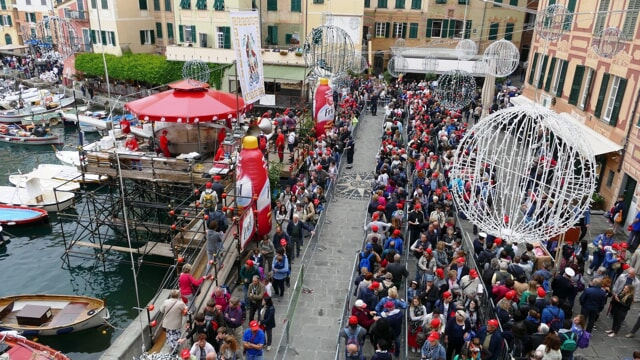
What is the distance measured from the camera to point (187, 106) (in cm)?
1883

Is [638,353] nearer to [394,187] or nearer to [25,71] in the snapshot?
[394,187]

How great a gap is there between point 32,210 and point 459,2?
131 feet

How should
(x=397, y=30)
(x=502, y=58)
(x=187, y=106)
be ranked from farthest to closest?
1. (x=397, y=30)
2. (x=502, y=58)
3. (x=187, y=106)

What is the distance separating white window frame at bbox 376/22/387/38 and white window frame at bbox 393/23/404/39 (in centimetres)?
100

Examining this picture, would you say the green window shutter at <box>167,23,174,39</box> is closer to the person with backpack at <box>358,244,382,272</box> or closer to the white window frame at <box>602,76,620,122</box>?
the white window frame at <box>602,76,620,122</box>

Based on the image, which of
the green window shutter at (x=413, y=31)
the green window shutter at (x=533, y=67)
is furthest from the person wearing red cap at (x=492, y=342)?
the green window shutter at (x=413, y=31)

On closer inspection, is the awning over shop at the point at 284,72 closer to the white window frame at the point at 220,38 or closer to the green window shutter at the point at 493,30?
the white window frame at the point at 220,38

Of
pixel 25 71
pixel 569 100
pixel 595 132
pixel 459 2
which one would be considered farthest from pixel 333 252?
pixel 25 71

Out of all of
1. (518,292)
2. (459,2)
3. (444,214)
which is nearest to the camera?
(518,292)

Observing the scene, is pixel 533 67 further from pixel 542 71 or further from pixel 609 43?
pixel 609 43

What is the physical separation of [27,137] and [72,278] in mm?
21904

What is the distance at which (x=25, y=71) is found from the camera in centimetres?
5444

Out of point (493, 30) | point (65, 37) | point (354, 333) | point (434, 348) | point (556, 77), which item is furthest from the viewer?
point (493, 30)

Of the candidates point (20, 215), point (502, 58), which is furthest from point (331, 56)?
point (20, 215)
